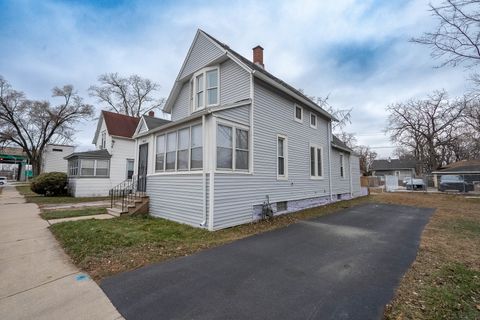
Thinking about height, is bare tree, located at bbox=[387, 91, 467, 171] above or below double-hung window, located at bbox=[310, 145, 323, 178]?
above

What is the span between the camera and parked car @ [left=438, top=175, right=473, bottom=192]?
23.1 metres

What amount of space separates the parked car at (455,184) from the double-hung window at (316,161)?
20.8 metres

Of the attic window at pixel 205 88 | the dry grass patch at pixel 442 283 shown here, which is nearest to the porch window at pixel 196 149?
the attic window at pixel 205 88

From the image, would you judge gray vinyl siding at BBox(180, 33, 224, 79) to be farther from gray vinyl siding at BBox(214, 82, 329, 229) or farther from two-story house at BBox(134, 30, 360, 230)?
gray vinyl siding at BBox(214, 82, 329, 229)

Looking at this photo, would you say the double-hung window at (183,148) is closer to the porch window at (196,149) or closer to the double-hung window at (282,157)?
the porch window at (196,149)

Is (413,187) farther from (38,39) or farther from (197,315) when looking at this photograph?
(38,39)

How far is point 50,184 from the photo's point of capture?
17234mm

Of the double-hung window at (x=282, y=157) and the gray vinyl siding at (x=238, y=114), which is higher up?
the gray vinyl siding at (x=238, y=114)

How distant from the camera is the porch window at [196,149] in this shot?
758 centimetres

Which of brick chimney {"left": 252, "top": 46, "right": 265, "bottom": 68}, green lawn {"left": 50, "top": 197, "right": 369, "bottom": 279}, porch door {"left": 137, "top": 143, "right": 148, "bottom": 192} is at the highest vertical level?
brick chimney {"left": 252, "top": 46, "right": 265, "bottom": 68}

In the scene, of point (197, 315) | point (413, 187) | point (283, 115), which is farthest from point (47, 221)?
point (413, 187)

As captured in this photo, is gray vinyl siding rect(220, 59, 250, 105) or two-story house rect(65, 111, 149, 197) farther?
two-story house rect(65, 111, 149, 197)

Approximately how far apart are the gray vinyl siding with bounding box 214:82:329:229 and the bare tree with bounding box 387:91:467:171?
3139cm

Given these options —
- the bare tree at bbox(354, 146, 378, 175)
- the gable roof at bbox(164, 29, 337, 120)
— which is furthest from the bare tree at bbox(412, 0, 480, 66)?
the bare tree at bbox(354, 146, 378, 175)
